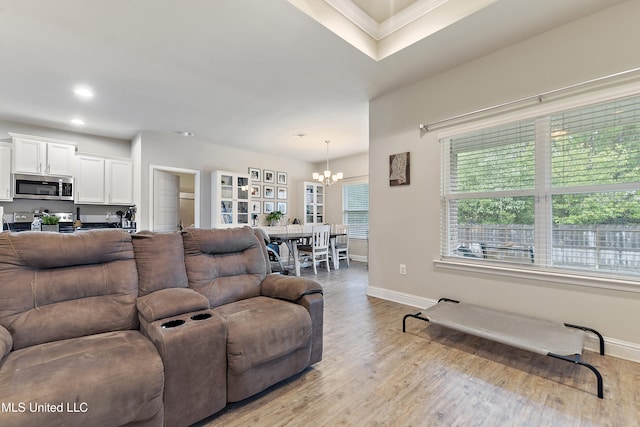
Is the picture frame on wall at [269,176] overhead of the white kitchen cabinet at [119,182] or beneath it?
overhead

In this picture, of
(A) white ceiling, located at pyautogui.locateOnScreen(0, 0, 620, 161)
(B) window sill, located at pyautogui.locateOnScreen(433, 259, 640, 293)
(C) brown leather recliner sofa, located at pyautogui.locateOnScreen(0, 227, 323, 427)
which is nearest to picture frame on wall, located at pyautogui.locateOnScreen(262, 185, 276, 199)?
(A) white ceiling, located at pyautogui.locateOnScreen(0, 0, 620, 161)

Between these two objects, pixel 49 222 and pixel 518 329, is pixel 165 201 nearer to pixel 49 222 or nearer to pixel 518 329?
pixel 49 222

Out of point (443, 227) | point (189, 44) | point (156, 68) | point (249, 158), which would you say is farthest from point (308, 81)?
point (249, 158)

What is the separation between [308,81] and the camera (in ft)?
11.2

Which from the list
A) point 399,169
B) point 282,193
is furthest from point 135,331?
point 282,193

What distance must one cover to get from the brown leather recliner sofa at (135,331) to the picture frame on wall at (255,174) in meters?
4.77

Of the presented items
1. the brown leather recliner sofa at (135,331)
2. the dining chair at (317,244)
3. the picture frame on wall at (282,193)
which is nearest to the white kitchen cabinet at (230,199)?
the picture frame on wall at (282,193)

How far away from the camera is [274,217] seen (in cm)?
688

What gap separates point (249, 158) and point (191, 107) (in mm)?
2607

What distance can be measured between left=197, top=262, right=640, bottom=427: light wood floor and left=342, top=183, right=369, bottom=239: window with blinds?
4.66 m

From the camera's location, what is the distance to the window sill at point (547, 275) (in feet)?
7.07

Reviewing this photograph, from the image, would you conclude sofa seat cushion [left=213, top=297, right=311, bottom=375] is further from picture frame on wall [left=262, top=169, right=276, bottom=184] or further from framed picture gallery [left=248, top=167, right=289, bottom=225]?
picture frame on wall [left=262, top=169, right=276, bottom=184]

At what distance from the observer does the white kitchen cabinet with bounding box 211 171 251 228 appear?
595 cm

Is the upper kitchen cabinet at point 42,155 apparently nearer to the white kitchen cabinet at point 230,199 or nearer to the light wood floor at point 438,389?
the white kitchen cabinet at point 230,199
